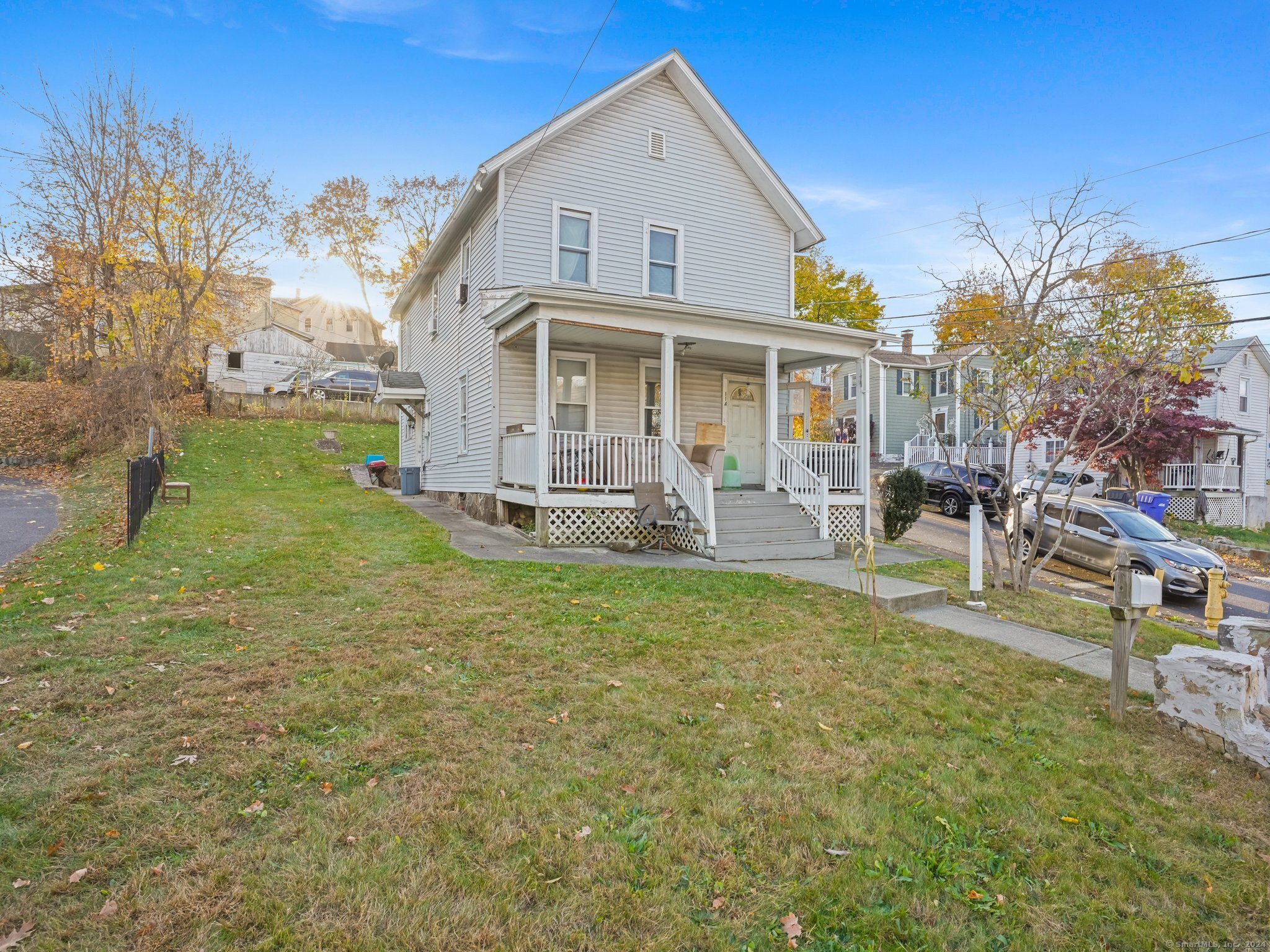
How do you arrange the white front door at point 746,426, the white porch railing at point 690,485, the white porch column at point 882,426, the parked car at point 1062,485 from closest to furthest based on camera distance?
the parked car at point 1062,485 < the white porch railing at point 690,485 < the white front door at point 746,426 < the white porch column at point 882,426

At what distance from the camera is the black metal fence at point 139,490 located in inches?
335

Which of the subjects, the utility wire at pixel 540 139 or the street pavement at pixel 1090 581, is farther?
the street pavement at pixel 1090 581

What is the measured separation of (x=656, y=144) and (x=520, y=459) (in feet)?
24.8

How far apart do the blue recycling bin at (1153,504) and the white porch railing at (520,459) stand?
56.7ft

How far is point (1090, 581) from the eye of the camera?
13438 mm

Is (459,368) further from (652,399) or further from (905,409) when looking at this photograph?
(905,409)

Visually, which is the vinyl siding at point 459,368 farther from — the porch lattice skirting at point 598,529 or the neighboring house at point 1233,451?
the neighboring house at point 1233,451

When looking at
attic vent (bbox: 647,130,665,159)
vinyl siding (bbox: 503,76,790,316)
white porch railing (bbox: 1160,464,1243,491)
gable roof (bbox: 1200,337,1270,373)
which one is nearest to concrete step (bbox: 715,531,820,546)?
vinyl siding (bbox: 503,76,790,316)

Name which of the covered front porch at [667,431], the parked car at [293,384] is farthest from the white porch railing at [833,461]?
the parked car at [293,384]

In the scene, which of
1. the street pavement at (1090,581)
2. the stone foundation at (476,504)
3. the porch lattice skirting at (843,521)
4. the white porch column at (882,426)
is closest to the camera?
the street pavement at (1090,581)

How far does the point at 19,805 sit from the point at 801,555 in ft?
30.5

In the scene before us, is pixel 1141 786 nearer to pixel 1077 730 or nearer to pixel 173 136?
pixel 1077 730

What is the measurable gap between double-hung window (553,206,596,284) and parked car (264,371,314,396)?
20594 millimetres

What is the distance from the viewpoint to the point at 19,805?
2.90 m
